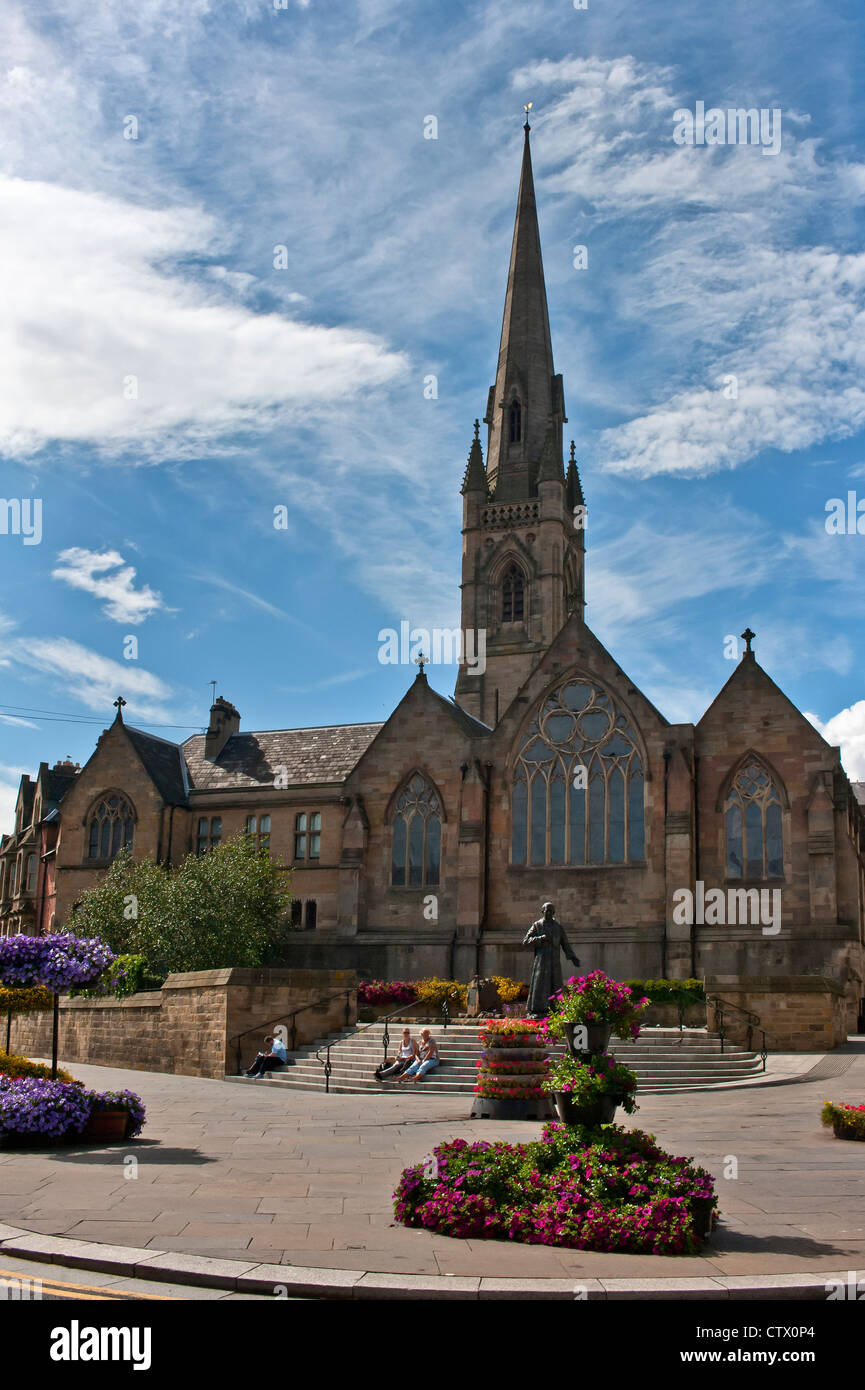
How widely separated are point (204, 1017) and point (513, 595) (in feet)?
138

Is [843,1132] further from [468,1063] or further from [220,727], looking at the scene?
[220,727]

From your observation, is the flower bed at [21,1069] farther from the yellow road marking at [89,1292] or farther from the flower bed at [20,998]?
the yellow road marking at [89,1292]

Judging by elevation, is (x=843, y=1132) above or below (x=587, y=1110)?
below

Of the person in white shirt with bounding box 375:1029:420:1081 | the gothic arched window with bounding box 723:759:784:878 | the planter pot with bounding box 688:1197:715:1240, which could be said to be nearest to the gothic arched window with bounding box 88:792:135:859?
the gothic arched window with bounding box 723:759:784:878

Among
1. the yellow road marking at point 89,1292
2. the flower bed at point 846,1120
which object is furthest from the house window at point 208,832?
the yellow road marking at point 89,1292

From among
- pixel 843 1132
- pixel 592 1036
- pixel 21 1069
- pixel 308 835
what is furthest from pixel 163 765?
pixel 592 1036

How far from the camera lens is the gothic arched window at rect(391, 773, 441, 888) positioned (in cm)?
4191

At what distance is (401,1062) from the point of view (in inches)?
1005

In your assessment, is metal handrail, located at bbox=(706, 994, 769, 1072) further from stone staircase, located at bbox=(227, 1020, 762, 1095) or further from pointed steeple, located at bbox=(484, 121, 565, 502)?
pointed steeple, located at bbox=(484, 121, 565, 502)

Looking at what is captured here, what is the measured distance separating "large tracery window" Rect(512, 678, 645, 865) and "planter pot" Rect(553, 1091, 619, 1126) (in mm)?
27422

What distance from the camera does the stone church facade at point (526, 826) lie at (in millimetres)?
36844

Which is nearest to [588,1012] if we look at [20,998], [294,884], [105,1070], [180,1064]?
[20,998]

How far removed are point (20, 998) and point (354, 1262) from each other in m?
18.9
